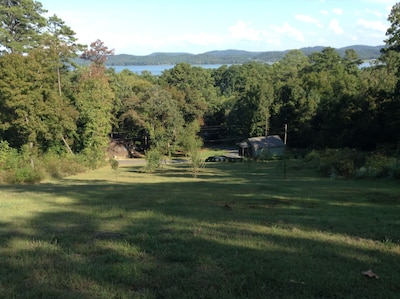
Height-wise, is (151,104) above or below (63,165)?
above

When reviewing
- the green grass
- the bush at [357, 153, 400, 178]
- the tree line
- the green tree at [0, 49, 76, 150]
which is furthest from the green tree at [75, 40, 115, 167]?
the green grass

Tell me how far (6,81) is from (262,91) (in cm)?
4701

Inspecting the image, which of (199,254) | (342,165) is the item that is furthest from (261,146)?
(199,254)

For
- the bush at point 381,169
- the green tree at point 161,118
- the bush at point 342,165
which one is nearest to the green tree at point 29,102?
the green tree at point 161,118

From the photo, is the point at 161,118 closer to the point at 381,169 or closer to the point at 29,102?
the point at 29,102

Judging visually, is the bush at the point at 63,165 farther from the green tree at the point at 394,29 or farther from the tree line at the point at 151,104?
the green tree at the point at 394,29

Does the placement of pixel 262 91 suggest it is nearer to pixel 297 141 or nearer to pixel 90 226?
pixel 297 141

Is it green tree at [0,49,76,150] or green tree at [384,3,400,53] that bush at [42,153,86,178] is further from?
green tree at [384,3,400,53]

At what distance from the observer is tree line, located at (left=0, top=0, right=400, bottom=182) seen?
37.9 meters

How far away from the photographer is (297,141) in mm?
65000

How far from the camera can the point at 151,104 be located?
62.7 meters

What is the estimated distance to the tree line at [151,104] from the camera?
37938 millimetres

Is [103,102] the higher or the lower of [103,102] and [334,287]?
the higher

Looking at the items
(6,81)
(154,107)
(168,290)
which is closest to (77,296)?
(168,290)
